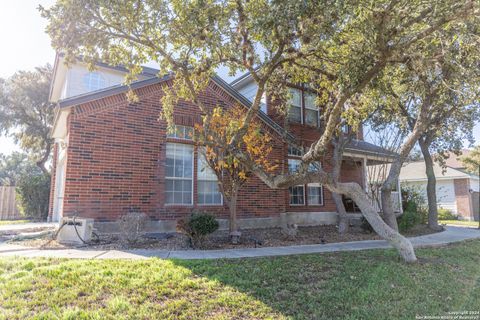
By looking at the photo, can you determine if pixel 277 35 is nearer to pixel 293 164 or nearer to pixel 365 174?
pixel 293 164

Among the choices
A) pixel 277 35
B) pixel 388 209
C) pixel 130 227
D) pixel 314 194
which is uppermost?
pixel 277 35

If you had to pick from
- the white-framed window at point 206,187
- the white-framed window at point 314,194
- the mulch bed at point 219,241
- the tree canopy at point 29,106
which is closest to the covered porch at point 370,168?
the white-framed window at point 314,194

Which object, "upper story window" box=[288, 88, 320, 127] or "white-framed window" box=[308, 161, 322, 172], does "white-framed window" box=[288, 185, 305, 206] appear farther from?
"upper story window" box=[288, 88, 320, 127]

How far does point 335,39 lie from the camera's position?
5844 mm

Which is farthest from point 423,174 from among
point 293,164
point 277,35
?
point 277,35

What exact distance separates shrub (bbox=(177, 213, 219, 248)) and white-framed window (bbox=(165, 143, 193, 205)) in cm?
233

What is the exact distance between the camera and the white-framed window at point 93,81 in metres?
12.9

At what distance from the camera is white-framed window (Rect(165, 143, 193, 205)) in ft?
30.5

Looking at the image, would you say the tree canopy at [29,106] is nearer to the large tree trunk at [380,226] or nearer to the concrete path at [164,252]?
the concrete path at [164,252]

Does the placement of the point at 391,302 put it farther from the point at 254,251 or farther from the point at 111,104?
the point at 111,104

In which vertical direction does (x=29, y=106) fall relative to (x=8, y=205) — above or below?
above

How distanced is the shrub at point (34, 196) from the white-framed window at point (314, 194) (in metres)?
13.2

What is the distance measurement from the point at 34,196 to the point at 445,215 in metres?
27.6

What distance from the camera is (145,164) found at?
28.8ft
